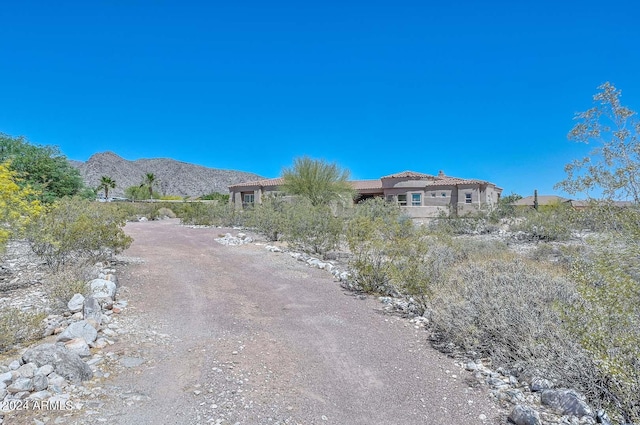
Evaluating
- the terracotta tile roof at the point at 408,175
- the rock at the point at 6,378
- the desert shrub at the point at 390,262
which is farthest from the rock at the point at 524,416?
the terracotta tile roof at the point at 408,175

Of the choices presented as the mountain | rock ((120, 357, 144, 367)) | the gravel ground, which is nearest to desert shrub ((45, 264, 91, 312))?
the gravel ground

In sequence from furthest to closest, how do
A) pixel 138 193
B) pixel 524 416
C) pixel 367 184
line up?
pixel 138 193, pixel 367 184, pixel 524 416

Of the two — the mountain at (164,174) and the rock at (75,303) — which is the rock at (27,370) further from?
the mountain at (164,174)

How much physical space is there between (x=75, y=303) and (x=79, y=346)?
1676 mm

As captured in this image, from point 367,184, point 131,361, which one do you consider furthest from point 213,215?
point 131,361

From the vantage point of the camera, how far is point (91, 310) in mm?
5852

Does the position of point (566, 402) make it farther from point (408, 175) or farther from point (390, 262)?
point (408, 175)

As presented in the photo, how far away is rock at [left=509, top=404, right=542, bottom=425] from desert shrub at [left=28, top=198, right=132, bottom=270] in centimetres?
836

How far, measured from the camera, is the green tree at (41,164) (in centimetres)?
1816

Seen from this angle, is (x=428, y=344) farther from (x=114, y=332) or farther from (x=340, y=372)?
(x=114, y=332)

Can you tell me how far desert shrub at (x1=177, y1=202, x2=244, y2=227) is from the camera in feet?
88.4

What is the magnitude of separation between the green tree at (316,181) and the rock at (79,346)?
27270mm

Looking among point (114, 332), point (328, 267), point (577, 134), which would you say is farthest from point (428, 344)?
point (328, 267)

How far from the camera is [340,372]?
457 centimetres
